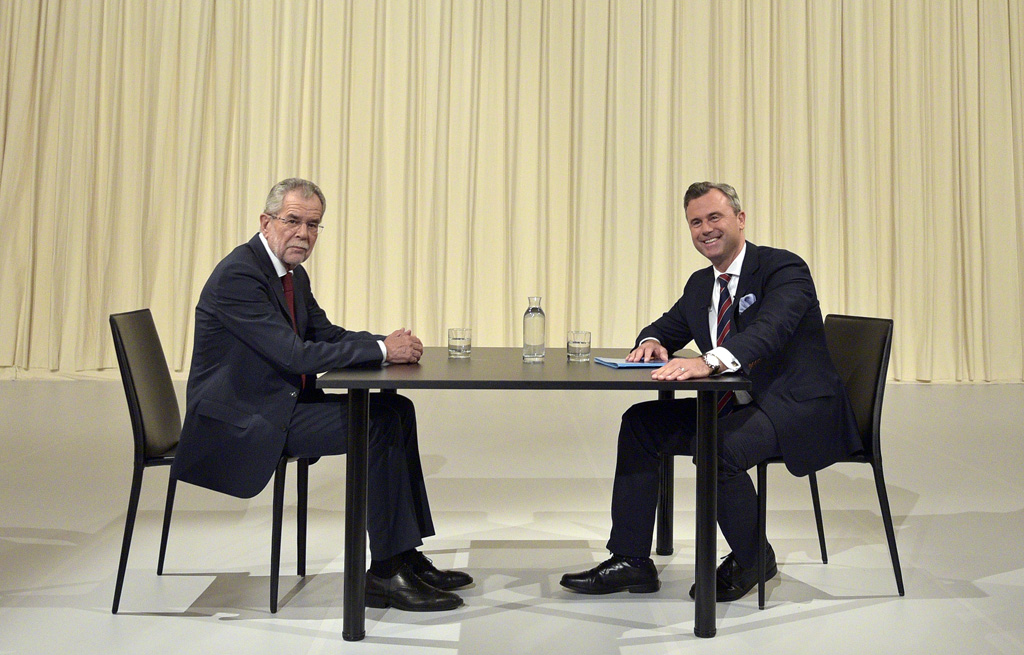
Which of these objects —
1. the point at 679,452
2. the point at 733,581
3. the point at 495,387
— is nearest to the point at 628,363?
the point at 679,452

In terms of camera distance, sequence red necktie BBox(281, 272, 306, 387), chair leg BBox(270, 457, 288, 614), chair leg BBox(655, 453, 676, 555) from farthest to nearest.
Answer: chair leg BBox(655, 453, 676, 555) → red necktie BBox(281, 272, 306, 387) → chair leg BBox(270, 457, 288, 614)

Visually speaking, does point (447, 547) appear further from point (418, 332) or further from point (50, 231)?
point (50, 231)

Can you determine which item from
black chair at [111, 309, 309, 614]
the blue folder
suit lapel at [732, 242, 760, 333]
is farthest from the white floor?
suit lapel at [732, 242, 760, 333]

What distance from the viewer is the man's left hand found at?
7.91 ft

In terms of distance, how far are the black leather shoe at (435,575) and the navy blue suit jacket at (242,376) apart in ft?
1.60

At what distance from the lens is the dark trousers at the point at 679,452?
268 cm

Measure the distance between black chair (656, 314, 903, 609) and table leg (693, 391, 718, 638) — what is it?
26 cm

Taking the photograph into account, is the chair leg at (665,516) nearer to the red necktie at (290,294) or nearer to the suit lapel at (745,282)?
the suit lapel at (745,282)

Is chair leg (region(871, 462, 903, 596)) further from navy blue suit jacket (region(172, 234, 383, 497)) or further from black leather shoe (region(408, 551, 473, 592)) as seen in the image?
navy blue suit jacket (region(172, 234, 383, 497))

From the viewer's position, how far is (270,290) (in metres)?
2.77

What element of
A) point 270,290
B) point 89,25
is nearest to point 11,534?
point 270,290

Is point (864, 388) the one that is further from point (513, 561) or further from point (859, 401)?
Result: point (513, 561)

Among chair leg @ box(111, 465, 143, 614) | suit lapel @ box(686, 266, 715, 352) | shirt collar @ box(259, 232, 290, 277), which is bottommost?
chair leg @ box(111, 465, 143, 614)

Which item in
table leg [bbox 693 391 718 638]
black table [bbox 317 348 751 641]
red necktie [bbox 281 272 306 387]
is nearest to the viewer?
black table [bbox 317 348 751 641]
